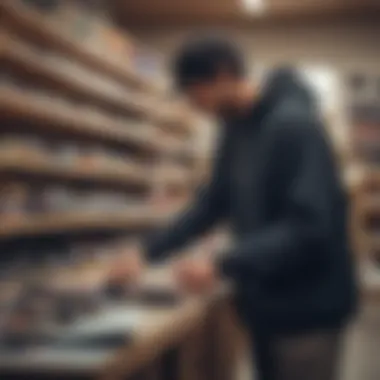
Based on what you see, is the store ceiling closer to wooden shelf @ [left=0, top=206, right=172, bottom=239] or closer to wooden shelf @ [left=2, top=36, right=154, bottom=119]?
wooden shelf @ [left=2, top=36, right=154, bottom=119]

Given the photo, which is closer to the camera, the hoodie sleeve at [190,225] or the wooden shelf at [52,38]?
the hoodie sleeve at [190,225]

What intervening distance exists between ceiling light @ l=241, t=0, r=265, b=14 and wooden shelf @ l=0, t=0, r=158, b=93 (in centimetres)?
120

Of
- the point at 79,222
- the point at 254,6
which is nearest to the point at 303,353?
the point at 79,222

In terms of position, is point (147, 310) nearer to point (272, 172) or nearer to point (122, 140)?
point (272, 172)

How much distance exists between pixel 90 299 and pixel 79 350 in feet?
1.76

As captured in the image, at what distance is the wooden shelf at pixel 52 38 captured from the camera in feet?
A: 9.59

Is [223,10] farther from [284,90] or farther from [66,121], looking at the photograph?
[284,90]

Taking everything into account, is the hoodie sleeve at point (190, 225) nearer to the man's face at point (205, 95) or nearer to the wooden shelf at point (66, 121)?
the man's face at point (205, 95)

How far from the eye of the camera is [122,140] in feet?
16.1

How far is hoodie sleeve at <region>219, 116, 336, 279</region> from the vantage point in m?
1.85

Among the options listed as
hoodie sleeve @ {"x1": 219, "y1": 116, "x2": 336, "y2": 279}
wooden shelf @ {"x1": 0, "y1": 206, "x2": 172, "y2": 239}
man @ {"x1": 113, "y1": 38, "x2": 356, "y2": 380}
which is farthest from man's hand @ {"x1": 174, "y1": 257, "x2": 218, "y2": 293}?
wooden shelf @ {"x1": 0, "y1": 206, "x2": 172, "y2": 239}

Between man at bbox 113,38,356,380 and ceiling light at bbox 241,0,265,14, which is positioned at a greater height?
ceiling light at bbox 241,0,265,14

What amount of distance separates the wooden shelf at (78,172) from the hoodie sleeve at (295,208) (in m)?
1.32

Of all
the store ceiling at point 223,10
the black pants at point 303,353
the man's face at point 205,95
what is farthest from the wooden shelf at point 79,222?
the store ceiling at point 223,10
